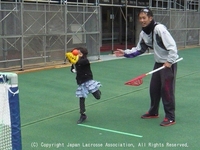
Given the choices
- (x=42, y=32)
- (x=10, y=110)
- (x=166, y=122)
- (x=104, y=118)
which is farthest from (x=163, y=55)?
(x=42, y=32)

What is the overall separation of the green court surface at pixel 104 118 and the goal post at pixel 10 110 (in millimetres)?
1371

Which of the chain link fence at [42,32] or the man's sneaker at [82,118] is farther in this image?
the chain link fence at [42,32]

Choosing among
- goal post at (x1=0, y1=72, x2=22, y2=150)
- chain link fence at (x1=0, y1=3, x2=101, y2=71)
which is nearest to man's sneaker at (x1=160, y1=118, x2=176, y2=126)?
goal post at (x1=0, y1=72, x2=22, y2=150)

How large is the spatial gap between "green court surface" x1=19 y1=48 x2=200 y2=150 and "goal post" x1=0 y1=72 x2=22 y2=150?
1.37 metres

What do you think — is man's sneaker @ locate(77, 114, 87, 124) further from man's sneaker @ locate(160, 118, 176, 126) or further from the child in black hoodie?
man's sneaker @ locate(160, 118, 176, 126)

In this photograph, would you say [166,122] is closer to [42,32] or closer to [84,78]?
[84,78]

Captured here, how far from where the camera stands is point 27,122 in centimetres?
579

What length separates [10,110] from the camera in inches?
124

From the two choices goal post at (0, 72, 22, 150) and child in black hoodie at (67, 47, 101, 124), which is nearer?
goal post at (0, 72, 22, 150)

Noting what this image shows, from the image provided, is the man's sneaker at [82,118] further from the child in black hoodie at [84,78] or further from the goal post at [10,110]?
the goal post at [10,110]

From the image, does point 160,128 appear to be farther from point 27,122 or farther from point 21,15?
point 21,15

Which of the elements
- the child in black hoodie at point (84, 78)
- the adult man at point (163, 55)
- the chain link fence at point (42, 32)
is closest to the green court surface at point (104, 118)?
the adult man at point (163, 55)

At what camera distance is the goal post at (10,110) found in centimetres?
313

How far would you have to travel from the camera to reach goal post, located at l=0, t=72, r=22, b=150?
313 cm
